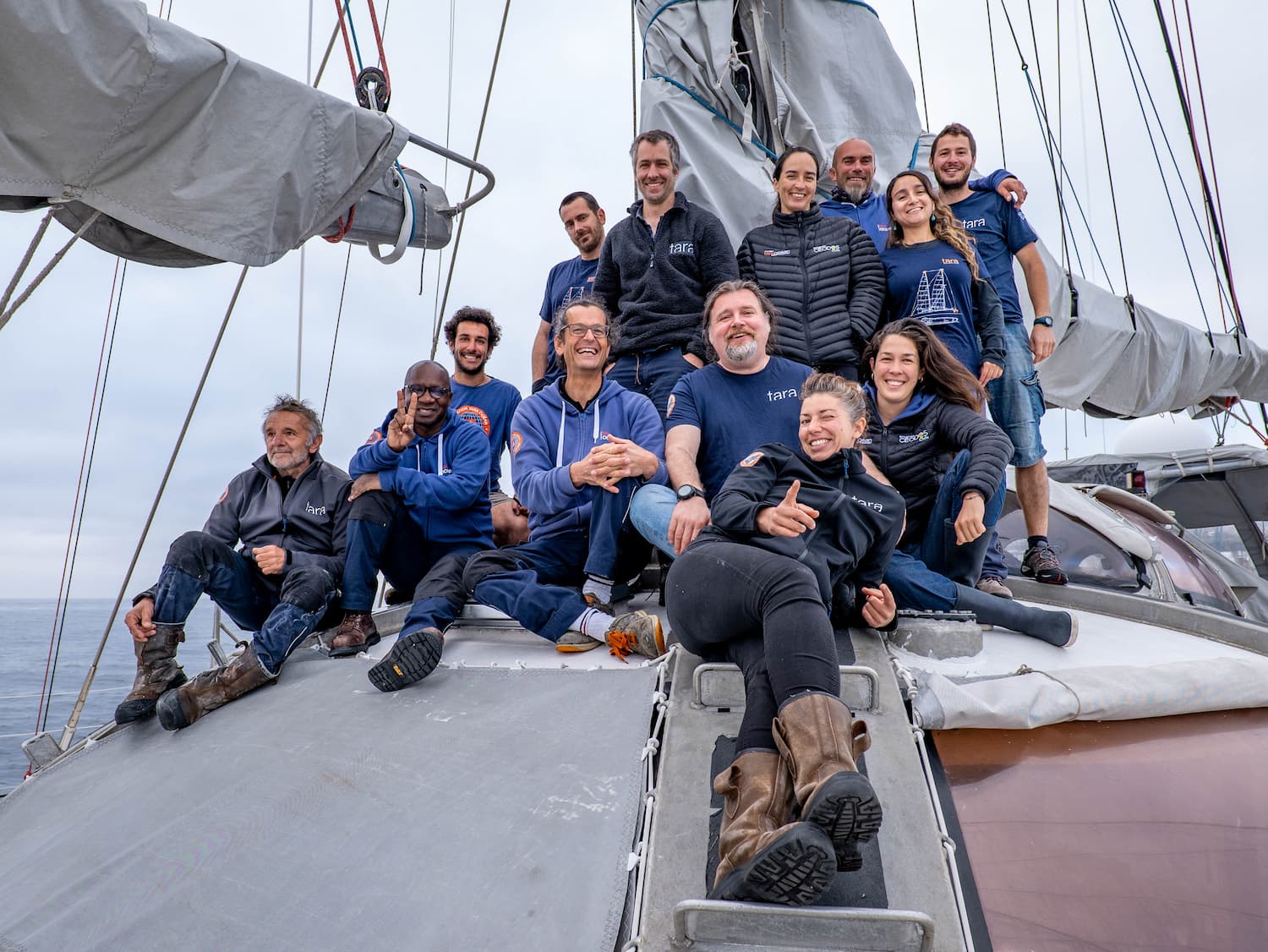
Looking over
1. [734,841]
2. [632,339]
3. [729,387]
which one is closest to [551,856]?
[734,841]

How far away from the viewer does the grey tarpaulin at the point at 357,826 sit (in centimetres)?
168

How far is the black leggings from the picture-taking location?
67.5 inches

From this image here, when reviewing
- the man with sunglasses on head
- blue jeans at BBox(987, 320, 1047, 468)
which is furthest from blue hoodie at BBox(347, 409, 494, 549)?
blue jeans at BBox(987, 320, 1047, 468)

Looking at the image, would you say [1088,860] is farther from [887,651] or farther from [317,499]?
[317,499]

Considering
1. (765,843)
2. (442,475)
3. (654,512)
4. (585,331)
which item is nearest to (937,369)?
(654,512)

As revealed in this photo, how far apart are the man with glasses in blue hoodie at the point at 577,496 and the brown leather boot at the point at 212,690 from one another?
62 cm

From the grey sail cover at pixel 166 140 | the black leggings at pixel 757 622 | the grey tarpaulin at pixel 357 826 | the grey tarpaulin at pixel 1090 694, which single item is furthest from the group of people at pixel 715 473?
the grey sail cover at pixel 166 140

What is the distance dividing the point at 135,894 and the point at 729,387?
7.72 feet

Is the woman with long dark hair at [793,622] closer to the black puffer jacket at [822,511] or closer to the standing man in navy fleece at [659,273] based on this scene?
the black puffer jacket at [822,511]

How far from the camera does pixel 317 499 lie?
348 cm

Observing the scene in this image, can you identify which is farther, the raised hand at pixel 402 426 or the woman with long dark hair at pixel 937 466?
the raised hand at pixel 402 426

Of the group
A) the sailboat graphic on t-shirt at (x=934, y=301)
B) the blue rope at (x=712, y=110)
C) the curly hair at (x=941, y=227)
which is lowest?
the sailboat graphic on t-shirt at (x=934, y=301)

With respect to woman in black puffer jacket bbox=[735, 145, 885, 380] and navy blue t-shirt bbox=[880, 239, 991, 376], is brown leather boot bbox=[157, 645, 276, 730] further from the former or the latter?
navy blue t-shirt bbox=[880, 239, 991, 376]

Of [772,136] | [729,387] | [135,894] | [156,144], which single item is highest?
[772,136]
